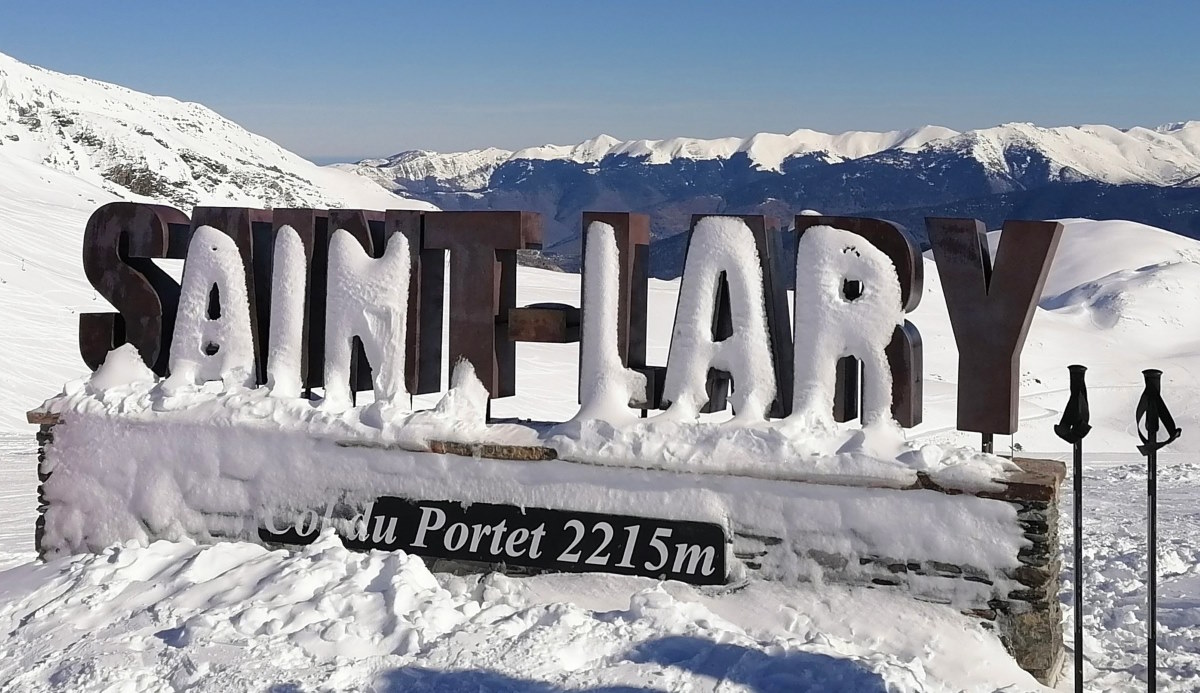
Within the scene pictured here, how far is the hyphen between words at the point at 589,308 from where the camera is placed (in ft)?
18.4

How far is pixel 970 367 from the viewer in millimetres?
5582

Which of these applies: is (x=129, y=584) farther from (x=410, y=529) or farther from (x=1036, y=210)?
(x=1036, y=210)

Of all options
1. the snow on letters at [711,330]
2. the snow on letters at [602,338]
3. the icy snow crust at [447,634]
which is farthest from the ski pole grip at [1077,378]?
the snow on letters at [602,338]

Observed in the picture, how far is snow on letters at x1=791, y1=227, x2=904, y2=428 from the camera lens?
5.67m

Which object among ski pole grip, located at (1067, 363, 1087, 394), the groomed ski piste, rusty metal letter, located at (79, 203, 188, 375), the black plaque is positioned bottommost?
the groomed ski piste

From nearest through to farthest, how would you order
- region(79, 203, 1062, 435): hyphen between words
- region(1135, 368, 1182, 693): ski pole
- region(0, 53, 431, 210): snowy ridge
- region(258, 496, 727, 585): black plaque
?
region(1135, 368, 1182, 693): ski pole < region(79, 203, 1062, 435): hyphen between words < region(258, 496, 727, 585): black plaque < region(0, 53, 431, 210): snowy ridge

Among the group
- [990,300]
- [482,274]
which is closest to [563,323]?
[482,274]

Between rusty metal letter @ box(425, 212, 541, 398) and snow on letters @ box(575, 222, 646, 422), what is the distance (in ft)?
1.52

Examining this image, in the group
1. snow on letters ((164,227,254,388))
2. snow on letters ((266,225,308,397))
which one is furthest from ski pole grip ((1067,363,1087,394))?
snow on letters ((164,227,254,388))

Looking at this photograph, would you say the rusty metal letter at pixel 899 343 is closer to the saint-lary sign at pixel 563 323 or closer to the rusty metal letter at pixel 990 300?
the saint-lary sign at pixel 563 323

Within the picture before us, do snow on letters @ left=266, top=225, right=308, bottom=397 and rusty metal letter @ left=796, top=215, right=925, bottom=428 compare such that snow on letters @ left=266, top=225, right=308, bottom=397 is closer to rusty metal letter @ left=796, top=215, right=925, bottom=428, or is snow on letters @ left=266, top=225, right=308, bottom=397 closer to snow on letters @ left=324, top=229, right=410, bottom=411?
snow on letters @ left=324, top=229, right=410, bottom=411

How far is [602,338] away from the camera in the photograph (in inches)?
246

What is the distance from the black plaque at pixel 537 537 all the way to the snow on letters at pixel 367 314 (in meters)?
0.77

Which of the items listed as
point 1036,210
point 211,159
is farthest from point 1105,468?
point 1036,210
